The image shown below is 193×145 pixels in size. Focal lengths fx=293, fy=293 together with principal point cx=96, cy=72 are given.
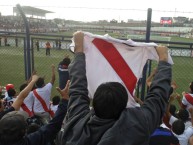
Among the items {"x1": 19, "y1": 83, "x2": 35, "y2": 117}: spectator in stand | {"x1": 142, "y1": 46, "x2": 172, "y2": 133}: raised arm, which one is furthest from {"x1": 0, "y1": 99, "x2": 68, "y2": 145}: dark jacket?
{"x1": 19, "y1": 83, "x2": 35, "y2": 117}: spectator in stand

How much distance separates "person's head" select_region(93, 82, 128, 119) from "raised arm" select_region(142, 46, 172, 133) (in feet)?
0.65

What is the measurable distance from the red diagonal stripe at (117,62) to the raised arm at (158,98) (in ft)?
1.82

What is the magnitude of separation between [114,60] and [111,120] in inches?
39.9

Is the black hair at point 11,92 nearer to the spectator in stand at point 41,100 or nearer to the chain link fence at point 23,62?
the spectator in stand at point 41,100

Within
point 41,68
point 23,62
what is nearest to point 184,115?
point 41,68

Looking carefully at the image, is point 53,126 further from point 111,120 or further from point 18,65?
point 18,65

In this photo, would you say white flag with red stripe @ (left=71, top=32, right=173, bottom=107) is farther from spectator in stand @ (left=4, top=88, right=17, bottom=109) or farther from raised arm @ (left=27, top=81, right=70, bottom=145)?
spectator in stand @ (left=4, top=88, right=17, bottom=109)

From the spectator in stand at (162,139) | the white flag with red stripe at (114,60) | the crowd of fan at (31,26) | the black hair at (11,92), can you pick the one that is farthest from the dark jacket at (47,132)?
the crowd of fan at (31,26)

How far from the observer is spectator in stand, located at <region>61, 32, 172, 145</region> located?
183cm

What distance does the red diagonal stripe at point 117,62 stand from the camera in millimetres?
2758

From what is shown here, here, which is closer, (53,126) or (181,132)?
(53,126)

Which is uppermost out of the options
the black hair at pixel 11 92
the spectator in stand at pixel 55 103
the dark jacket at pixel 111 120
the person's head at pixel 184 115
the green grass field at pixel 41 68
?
the dark jacket at pixel 111 120

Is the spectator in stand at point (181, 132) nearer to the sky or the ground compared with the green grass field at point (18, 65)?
nearer to the sky

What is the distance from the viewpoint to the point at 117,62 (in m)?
2.80
